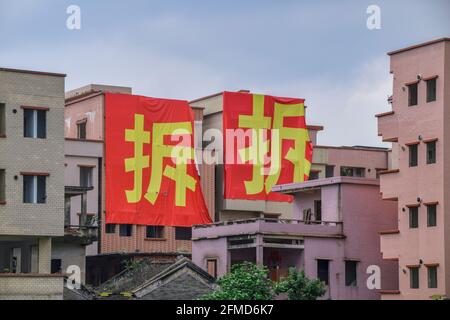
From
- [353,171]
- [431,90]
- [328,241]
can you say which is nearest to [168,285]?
[328,241]

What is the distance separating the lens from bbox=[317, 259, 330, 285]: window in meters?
68.4

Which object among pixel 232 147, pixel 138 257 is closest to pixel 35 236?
pixel 138 257

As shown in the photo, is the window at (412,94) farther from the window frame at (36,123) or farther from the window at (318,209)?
the window frame at (36,123)

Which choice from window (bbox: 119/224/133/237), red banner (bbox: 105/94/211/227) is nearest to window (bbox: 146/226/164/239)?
red banner (bbox: 105/94/211/227)

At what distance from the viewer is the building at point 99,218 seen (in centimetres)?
8225

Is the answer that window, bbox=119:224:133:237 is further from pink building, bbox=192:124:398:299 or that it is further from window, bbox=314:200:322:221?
window, bbox=314:200:322:221

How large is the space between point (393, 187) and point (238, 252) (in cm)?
1085

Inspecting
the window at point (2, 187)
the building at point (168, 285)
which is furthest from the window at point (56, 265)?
the window at point (2, 187)

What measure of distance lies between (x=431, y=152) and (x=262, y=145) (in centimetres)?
2948

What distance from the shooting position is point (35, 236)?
61.6 meters

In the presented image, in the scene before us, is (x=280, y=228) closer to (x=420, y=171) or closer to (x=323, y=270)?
(x=323, y=270)

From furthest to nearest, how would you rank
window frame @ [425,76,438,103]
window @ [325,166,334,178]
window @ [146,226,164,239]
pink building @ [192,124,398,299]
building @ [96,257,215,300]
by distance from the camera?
window @ [325,166,334,178], window @ [146,226,164,239], pink building @ [192,124,398,299], building @ [96,257,215,300], window frame @ [425,76,438,103]

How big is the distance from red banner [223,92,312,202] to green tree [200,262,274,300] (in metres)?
27.8
